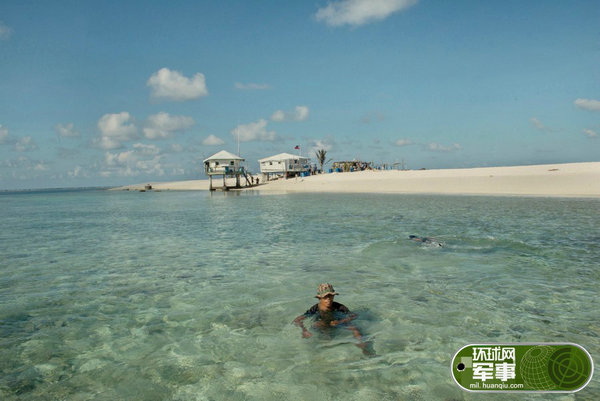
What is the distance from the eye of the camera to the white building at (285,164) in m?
84.5

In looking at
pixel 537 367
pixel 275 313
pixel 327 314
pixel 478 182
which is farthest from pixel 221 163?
pixel 537 367

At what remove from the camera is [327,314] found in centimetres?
725

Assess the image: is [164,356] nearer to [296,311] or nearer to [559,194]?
[296,311]

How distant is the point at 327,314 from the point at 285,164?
78.0 metres

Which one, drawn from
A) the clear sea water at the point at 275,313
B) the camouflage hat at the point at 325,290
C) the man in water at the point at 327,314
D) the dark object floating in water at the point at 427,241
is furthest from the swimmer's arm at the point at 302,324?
the dark object floating in water at the point at 427,241

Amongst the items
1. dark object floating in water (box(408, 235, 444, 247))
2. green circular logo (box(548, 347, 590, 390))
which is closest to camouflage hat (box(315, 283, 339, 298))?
green circular logo (box(548, 347, 590, 390))

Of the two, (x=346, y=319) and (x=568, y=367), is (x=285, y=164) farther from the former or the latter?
(x=568, y=367)

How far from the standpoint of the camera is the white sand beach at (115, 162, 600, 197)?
43938mm

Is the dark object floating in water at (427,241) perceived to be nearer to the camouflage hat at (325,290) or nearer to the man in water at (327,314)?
the man in water at (327,314)

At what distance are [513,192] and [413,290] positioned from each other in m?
43.3

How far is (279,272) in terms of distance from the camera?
11.6 metres

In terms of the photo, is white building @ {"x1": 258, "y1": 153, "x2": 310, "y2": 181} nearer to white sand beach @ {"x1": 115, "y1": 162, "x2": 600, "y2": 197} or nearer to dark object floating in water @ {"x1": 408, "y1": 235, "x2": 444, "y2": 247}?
white sand beach @ {"x1": 115, "y1": 162, "x2": 600, "y2": 197}

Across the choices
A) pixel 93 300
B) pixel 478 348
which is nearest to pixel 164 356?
pixel 93 300

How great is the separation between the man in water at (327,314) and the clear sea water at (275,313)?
238mm
